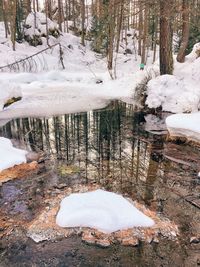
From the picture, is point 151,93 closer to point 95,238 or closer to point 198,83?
point 198,83

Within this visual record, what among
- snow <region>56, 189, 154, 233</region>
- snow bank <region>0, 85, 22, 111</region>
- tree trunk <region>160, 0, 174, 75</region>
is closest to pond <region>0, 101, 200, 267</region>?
snow <region>56, 189, 154, 233</region>

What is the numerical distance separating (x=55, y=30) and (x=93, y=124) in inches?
747

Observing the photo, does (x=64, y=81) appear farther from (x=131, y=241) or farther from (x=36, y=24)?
(x=131, y=241)

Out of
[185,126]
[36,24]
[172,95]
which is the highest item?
[36,24]

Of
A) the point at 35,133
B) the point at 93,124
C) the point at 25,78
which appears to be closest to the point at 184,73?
the point at 93,124

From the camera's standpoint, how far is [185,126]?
7938 millimetres

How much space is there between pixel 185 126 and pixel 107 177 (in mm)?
2925

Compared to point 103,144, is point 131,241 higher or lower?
lower

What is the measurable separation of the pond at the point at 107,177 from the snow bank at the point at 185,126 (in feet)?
1.14

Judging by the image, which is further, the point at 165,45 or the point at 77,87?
the point at 77,87

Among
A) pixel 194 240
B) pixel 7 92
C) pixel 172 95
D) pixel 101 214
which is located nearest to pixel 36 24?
pixel 7 92

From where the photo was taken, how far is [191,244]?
14.0ft

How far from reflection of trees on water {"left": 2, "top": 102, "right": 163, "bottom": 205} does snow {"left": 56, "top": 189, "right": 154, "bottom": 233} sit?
1.94 ft

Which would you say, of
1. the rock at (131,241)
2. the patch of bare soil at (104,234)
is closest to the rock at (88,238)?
the patch of bare soil at (104,234)
